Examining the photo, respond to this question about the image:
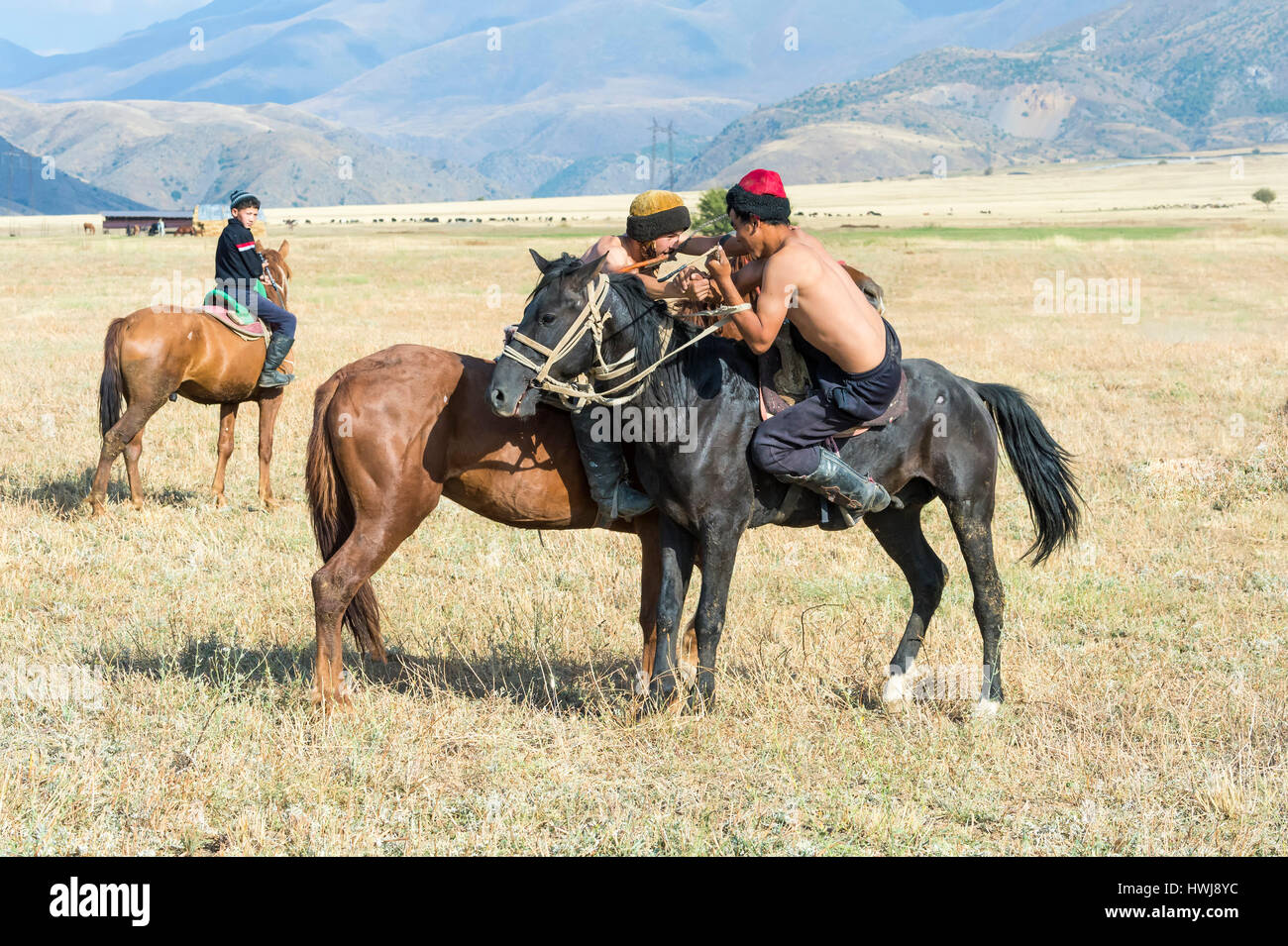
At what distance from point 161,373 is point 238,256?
1.35 meters

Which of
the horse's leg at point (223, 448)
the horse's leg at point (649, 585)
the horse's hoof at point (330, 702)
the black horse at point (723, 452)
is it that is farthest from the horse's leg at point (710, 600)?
the horse's leg at point (223, 448)

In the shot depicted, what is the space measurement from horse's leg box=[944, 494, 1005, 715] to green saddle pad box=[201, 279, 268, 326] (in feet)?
24.9

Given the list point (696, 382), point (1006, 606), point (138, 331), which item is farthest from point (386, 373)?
point (138, 331)

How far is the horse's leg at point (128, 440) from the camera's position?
10.5 meters

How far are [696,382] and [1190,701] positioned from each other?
328cm

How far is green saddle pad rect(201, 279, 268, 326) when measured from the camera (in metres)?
11.3

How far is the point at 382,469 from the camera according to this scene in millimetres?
6035

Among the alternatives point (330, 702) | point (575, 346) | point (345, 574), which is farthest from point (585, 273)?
point (330, 702)

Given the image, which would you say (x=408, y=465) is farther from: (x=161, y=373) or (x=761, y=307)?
(x=161, y=373)

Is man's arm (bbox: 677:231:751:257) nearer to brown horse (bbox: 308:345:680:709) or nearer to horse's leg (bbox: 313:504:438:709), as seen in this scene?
brown horse (bbox: 308:345:680:709)

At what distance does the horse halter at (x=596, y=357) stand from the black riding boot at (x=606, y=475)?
19cm

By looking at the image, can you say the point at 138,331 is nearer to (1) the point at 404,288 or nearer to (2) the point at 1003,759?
(2) the point at 1003,759

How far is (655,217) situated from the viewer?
6301mm

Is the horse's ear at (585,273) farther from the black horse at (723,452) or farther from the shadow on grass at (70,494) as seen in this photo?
the shadow on grass at (70,494)
